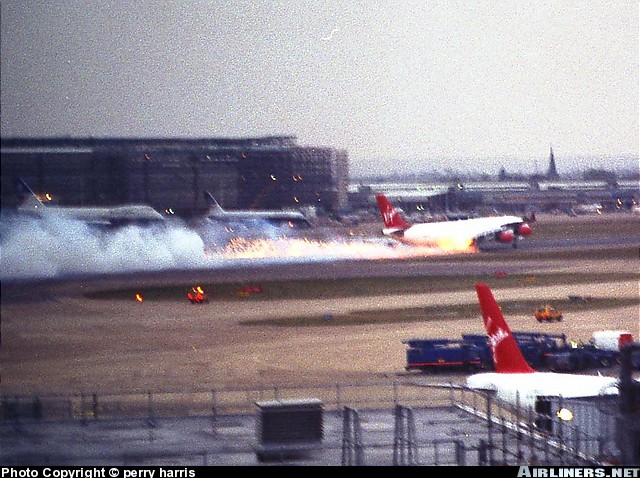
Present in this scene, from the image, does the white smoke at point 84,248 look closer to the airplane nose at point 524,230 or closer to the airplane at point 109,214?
the airplane at point 109,214

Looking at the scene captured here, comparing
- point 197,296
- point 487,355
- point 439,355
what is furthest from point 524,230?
point 197,296

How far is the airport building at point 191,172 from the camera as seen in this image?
1238cm

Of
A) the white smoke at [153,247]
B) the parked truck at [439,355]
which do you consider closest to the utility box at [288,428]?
the white smoke at [153,247]

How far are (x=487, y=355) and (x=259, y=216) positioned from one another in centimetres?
497

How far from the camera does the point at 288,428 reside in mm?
8898

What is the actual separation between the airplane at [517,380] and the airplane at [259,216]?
166 inches

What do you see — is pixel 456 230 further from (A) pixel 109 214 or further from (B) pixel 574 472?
(B) pixel 574 472

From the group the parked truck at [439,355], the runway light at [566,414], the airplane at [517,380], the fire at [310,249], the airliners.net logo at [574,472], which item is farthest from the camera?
the fire at [310,249]

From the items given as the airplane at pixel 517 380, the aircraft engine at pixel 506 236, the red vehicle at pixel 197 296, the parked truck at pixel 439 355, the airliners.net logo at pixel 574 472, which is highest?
the aircraft engine at pixel 506 236

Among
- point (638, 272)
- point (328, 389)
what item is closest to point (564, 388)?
point (328, 389)

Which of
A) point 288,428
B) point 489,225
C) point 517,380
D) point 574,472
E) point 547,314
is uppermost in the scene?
point 489,225

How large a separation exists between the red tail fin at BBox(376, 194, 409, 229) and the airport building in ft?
6.48

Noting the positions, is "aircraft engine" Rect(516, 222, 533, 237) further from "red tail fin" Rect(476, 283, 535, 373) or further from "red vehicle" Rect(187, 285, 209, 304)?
"red tail fin" Rect(476, 283, 535, 373)

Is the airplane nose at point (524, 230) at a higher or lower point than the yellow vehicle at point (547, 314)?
higher
